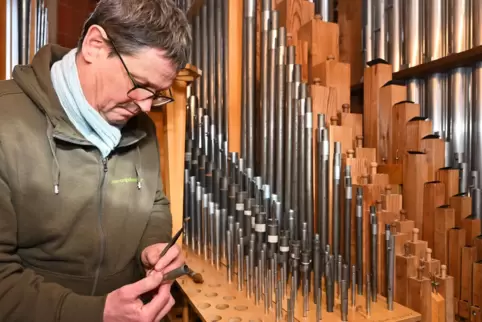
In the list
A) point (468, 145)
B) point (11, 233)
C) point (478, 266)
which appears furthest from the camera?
point (468, 145)

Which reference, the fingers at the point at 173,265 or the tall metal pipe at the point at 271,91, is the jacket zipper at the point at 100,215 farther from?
the tall metal pipe at the point at 271,91

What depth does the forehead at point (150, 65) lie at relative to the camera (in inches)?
33.8

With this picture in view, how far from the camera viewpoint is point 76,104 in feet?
2.91

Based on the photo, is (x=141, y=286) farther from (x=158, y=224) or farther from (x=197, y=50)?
(x=197, y=50)

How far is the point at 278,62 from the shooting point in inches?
61.2

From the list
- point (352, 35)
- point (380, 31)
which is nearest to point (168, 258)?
point (380, 31)

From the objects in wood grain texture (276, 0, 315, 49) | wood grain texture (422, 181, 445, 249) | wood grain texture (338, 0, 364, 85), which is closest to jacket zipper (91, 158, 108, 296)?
wood grain texture (276, 0, 315, 49)

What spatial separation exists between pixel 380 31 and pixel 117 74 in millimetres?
1760

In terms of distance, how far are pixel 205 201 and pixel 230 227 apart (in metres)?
0.21

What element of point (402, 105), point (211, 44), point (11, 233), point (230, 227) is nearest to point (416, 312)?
point (230, 227)

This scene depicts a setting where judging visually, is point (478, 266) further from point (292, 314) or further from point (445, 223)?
point (292, 314)

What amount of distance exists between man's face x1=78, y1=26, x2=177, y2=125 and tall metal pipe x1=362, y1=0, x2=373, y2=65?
1668 mm

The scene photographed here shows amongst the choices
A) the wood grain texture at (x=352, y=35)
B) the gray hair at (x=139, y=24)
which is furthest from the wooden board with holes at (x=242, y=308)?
the wood grain texture at (x=352, y=35)

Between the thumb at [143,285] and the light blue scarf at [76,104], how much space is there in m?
0.35
